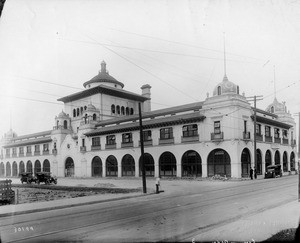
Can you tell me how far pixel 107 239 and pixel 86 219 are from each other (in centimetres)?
333

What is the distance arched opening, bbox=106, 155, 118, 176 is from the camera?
45188mm

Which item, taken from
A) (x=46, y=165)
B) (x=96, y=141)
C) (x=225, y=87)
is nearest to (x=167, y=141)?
(x=225, y=87)

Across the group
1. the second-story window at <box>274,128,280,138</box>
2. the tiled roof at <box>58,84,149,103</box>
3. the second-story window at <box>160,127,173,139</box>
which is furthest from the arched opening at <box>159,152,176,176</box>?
the tiled roof at <box>58,84,149,103</box>

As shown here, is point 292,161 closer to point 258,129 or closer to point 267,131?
point 267,131

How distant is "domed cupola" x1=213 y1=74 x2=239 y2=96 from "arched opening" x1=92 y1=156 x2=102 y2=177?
21.7 m

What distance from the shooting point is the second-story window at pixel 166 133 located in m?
38.8

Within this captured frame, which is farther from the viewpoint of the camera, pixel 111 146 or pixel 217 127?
pixel 111 146

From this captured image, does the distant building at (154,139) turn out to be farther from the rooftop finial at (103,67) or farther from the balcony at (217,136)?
the balcony at (217,136)

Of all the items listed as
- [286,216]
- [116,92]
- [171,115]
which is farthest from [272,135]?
[286,216]

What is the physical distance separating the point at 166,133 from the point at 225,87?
933 cm

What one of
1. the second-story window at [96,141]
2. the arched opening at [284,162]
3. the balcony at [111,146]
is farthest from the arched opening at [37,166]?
the arched opening at [284,162]

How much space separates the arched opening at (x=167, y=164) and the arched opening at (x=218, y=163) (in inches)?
192

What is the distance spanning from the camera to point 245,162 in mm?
35562

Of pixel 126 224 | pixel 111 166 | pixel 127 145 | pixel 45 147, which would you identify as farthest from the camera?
pixel 45 147
